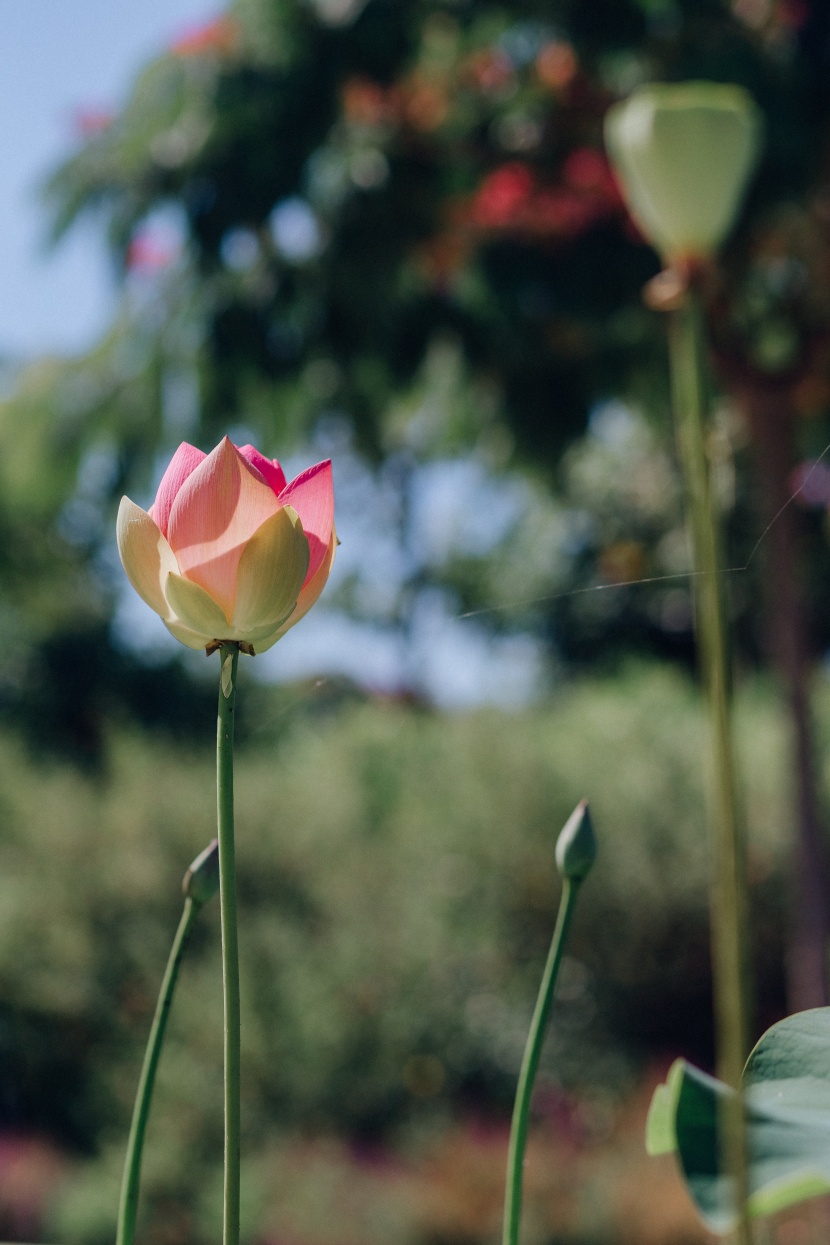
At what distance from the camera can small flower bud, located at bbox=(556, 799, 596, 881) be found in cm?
20

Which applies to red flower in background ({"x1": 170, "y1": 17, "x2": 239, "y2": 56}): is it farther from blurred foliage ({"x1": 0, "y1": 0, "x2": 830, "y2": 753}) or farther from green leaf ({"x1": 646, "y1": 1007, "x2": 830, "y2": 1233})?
green leaf ({"x1": 646, "y1": 1007, "x2": 830, "y2": 1233})

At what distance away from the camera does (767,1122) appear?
0.19 meters

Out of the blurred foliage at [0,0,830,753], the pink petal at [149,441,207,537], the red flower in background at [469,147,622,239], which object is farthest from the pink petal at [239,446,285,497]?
the red flower in background at [469,147,622,239]

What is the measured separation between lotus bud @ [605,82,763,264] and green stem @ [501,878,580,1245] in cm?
10

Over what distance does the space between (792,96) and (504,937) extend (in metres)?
1.80

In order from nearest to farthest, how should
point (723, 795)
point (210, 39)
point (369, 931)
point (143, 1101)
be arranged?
1. point (723, 795)
2. point (143, 1101)
3. point (210, 39)
4. point (369, 931)

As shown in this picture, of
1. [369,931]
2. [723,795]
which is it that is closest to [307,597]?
[723,795]

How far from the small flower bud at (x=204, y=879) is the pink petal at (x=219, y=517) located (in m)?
0.05

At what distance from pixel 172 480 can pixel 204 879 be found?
0.07 metres

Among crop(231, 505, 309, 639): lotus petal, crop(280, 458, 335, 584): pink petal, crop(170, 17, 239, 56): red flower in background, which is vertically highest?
crop(170, 17, 239, 56): red flower in background

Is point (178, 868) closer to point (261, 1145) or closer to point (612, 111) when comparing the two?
point (261, 1145)

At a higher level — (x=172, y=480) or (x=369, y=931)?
(x=369, y=931)

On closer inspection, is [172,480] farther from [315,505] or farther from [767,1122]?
[767,1122]

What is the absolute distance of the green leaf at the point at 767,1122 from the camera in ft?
0.51
